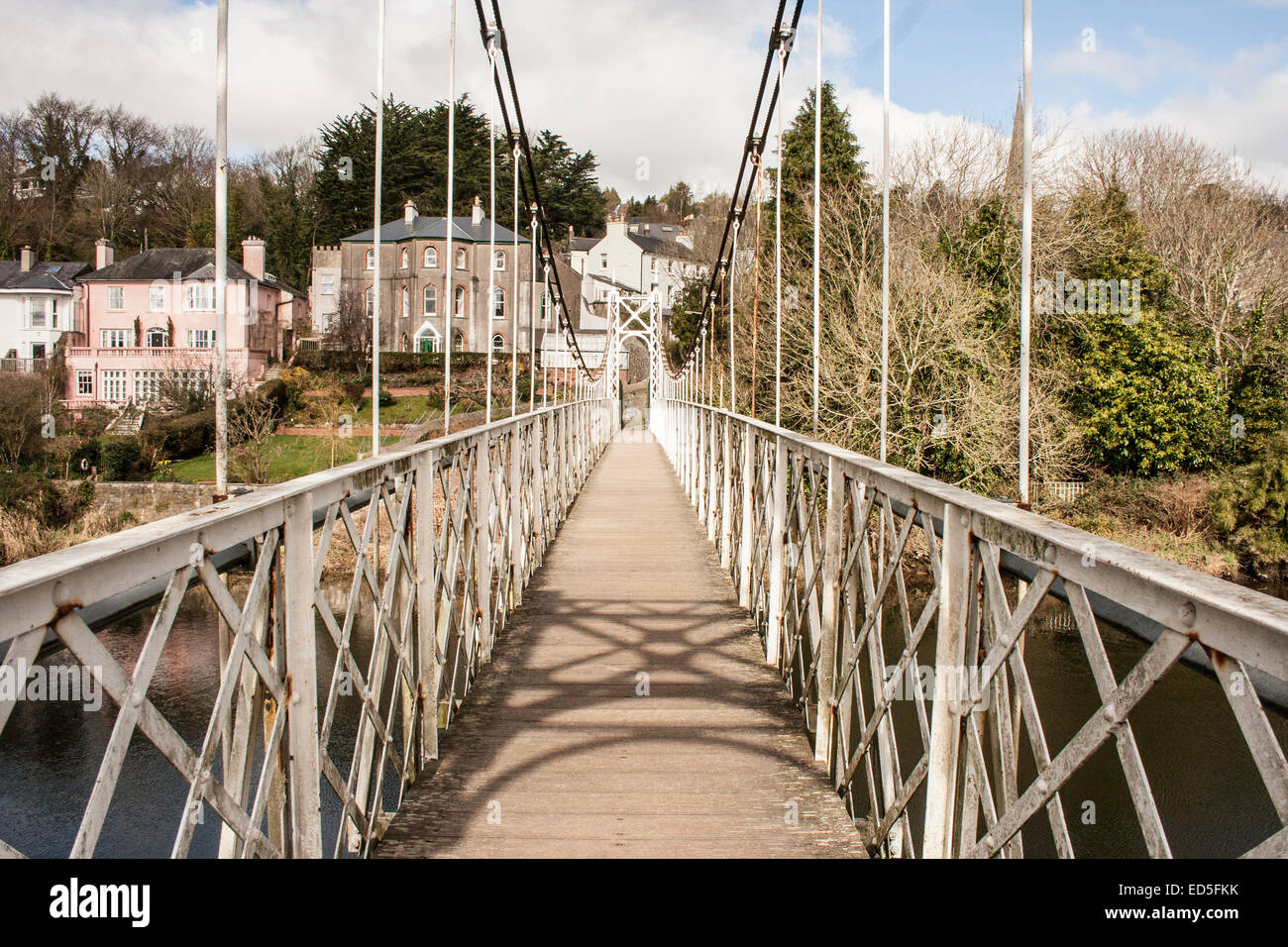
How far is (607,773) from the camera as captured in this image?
3.12 meters

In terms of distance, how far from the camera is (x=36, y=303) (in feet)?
121

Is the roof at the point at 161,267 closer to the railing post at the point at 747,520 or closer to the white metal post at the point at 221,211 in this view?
the railing post at the point at 747,520

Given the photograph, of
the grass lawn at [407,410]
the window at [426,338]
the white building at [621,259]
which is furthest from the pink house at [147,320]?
the white building at [621,259]

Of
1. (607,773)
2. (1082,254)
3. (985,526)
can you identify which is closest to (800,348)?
(1082,254)

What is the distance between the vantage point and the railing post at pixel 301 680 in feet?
6.32

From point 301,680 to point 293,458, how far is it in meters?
23.3

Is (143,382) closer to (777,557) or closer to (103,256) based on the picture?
(103,256)

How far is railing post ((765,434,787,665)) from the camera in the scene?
13.9 feet

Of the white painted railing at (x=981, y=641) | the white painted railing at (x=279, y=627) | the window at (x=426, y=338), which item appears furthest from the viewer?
the window at (x=426, y=338)

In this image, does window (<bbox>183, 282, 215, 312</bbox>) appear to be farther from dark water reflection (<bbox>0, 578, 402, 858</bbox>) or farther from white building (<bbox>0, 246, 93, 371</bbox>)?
dark water reflection (<bbox>0, 578, 402, 858</bbox>)

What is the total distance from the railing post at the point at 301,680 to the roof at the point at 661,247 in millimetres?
42865

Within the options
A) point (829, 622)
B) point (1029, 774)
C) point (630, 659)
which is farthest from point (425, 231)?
point (829, 622)
